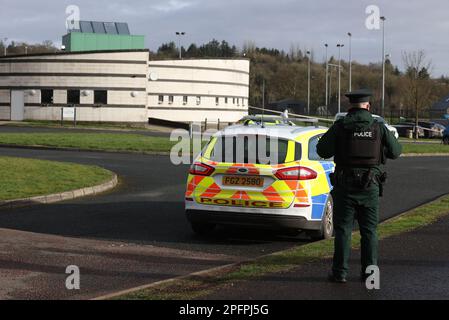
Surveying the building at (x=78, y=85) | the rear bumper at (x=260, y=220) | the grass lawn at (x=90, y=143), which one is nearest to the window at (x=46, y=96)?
the building at (x=78, y=85)

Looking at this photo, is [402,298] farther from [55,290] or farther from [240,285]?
[55,290]

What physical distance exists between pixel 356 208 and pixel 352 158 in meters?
0.49

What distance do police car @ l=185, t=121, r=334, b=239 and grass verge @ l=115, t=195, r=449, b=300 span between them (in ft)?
1.78

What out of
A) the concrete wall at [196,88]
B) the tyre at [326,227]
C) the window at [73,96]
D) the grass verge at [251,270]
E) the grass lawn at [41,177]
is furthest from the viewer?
the concrete wall at [196,88]

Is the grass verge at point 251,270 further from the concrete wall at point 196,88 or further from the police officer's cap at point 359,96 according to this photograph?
the concrete wall at point 196,88

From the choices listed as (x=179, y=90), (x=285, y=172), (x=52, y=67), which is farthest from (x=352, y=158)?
(x=179, y=90)

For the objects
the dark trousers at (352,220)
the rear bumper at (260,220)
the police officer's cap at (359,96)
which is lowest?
the rear bumper at (260,220)

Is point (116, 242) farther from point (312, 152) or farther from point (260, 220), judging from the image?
point (312, 152)

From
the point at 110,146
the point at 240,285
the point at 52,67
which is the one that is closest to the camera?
the point at 240,285

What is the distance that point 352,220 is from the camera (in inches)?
246

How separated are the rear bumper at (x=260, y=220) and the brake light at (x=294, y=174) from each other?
52cm

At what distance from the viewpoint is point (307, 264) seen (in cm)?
708

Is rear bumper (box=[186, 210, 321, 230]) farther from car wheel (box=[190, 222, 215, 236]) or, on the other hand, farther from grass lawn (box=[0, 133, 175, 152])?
grass lawn (box=[0, 133, 175, 152])

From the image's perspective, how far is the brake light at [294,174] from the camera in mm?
8617
